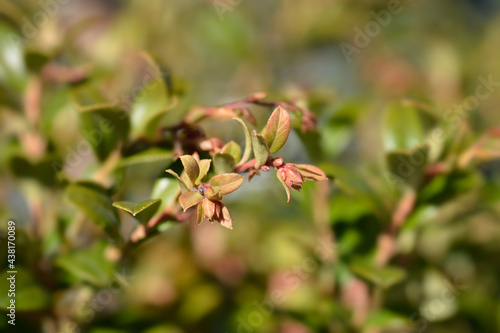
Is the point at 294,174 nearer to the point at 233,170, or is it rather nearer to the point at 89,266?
the point at 233,170

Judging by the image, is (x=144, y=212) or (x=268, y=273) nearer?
(x=144, y=212)

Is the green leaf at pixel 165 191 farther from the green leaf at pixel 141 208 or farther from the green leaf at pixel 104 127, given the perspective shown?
the green leaf at pixel 104 127

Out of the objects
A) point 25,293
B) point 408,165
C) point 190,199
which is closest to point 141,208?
point 190,199

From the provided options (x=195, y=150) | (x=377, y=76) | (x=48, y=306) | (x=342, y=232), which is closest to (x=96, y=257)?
(x=48, y=306)

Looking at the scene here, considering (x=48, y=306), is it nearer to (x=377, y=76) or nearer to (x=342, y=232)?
(x=342, y=232)

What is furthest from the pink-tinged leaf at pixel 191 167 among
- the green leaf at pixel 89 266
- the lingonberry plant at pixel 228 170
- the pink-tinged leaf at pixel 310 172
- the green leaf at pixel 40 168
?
the green leaf at pixel 40 168
